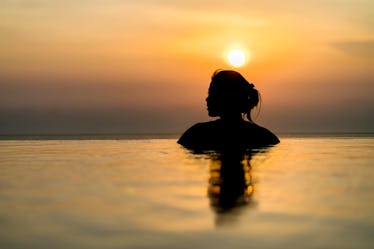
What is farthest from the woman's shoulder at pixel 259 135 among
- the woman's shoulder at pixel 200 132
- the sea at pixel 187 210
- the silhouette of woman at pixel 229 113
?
the sea at pixel 187 210

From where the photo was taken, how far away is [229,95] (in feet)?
90.7

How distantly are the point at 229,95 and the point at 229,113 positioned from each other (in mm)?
940

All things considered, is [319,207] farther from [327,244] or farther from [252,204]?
[327,244]

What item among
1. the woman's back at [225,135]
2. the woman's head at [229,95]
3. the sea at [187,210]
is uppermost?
the woman's head at [229,95]

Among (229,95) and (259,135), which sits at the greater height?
(229,95)

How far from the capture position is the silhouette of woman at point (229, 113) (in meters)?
27.5

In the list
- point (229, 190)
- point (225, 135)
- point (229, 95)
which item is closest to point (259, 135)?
point (225, 135)

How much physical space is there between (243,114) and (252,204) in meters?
19.6

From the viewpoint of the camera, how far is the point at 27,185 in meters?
11.9

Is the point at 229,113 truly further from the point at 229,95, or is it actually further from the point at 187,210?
the point at 187,210

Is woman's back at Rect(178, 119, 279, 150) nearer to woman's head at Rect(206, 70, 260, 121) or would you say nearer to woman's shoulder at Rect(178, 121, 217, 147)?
woman's shoulder at Rect(178, 121, 217, 147)

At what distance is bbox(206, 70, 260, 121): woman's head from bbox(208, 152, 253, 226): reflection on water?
10.7 metres

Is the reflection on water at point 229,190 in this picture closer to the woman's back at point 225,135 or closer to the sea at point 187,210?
the sea at point 187,210

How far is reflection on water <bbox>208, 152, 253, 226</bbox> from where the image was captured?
7.93 metres
